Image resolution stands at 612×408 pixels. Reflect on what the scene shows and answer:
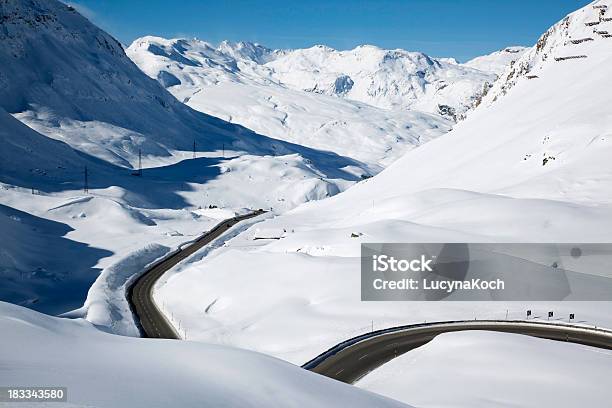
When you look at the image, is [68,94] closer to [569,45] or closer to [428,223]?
[428,223]

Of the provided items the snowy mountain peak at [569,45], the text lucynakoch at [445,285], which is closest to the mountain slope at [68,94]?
the snowy mountain peak at [569,45]

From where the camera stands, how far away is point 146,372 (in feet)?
57.1

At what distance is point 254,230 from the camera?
3691 inches

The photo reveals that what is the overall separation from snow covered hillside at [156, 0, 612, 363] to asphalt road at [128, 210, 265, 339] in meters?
1.73

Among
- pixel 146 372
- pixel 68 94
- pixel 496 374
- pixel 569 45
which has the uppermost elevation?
pixel 569 45

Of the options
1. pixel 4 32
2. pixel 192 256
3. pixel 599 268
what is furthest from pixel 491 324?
pixel 4 32

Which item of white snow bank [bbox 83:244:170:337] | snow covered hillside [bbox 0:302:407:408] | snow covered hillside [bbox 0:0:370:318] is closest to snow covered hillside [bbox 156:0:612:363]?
white snow bank [bbox 83:244:170:337]

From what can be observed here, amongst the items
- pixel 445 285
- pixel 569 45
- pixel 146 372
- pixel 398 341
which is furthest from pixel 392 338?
pixel 569 45

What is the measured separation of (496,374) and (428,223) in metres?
35.9

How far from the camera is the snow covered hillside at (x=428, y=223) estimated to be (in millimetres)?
42969

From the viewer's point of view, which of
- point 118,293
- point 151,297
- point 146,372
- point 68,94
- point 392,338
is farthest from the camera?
point 68,94

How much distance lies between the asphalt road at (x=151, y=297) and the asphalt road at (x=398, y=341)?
17287 mm

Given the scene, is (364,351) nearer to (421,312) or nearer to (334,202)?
(421,312)

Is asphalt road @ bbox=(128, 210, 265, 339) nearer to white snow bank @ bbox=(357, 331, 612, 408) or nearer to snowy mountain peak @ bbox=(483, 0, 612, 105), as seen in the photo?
white snow bank @ bbox=(357, 331, 612, 408)
